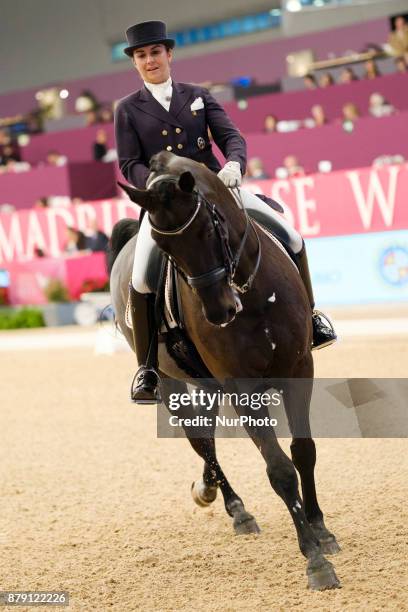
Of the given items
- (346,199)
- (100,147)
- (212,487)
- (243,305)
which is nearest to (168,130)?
(243,305)

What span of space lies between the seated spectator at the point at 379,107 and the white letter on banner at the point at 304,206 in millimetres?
2221

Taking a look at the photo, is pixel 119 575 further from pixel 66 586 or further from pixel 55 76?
pixel 55 76

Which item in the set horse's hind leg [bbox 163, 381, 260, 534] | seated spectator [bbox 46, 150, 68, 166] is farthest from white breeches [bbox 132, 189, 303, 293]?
seated spectator [bbox 46, 150, 68, 166]

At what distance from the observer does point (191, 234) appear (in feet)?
11.6

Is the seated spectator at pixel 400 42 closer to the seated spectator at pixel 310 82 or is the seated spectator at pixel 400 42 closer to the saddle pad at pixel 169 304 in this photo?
the seated spectator at pixel 310 82

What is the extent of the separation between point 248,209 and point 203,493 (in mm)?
1632

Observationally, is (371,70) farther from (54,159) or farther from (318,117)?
(54,159)

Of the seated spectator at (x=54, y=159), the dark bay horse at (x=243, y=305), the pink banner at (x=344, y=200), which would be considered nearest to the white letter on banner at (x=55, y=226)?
the pink banner at (x=344, y=200)

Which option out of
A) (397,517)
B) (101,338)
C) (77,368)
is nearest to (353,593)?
(397,517)

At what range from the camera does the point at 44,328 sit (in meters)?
16.2

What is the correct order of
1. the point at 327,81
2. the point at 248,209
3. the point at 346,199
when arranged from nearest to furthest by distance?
1. the point at 248,209
2. the point at 346,199
3. the point at 327,81

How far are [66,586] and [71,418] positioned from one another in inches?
178

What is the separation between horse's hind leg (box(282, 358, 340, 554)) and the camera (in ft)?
13.9

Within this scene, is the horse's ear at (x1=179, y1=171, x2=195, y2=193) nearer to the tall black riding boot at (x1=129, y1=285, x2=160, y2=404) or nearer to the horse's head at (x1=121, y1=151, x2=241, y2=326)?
the horse's head at (x1=121, y1=151, x2=241, y2=326)
